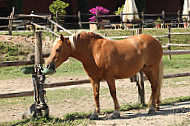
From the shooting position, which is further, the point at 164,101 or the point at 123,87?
the point at 123,87

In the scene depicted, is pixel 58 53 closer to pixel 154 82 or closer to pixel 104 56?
pixel 104 56

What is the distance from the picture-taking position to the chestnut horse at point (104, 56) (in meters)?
4.97

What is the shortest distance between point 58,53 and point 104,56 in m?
0.78

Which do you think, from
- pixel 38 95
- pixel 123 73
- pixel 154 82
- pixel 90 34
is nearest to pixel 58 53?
pixel 90 34

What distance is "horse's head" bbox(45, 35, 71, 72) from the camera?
484cm

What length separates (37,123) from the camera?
477cm

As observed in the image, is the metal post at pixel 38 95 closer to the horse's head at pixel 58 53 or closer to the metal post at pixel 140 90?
the horse's head at pixel 58 53

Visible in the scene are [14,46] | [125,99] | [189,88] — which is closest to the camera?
[125,99]

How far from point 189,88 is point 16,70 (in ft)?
22.9

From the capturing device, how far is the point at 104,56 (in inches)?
198

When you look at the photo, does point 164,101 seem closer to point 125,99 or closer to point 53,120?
point 125,99

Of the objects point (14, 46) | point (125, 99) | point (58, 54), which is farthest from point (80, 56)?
point (14, 46)

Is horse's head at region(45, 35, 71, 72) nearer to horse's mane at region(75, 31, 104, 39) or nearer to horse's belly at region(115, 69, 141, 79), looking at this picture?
horse's mane at region(75, 31, 104, 39)

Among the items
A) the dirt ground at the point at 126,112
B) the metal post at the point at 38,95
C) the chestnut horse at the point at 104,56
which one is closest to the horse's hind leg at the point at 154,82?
the chestnut horse at the point at 104,56
